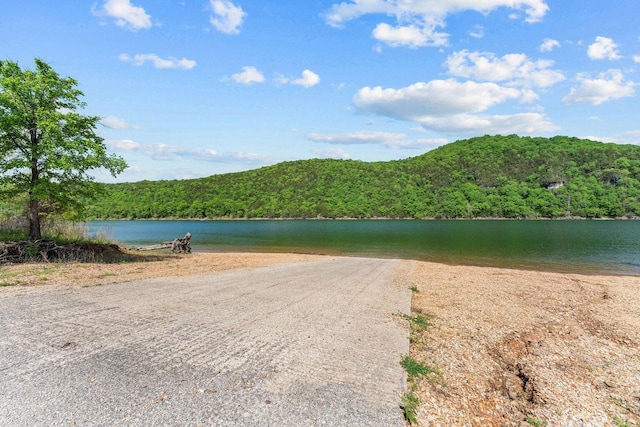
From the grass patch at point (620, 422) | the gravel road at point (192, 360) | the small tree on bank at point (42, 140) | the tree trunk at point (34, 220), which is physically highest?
the small tree on bank at point (42, 140)

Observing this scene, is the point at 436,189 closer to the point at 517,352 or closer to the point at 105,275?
the point at 105,275

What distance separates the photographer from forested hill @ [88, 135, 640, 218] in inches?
5472

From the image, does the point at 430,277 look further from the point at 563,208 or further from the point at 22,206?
the point at 563,208

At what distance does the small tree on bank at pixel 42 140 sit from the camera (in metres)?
14.0

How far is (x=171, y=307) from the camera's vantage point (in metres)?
8.02

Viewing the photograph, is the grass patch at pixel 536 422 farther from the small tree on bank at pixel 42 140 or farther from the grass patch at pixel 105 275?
the small tree on bank at pixel 42 140

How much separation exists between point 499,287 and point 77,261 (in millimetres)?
18468

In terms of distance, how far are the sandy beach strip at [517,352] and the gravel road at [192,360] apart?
32.0 inches

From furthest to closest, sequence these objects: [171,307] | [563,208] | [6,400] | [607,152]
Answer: [607,152] → [563,208] → [171,307] → [6,400]

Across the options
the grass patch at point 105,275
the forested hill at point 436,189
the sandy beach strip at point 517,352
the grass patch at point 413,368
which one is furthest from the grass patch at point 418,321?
the forested hill at point 436,189

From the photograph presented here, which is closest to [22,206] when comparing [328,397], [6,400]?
[6,400]

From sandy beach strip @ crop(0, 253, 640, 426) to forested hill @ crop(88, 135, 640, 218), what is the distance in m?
137

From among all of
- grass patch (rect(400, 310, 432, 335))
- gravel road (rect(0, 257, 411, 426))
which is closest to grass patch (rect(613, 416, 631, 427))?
gravel road (rect(0, 257, 411, 426))

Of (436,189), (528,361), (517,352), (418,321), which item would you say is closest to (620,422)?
(528,361)
